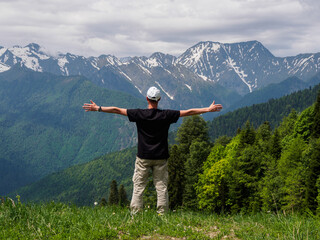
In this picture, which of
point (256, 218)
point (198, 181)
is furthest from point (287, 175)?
point (256, 218)

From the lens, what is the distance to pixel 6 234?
22.7 ft

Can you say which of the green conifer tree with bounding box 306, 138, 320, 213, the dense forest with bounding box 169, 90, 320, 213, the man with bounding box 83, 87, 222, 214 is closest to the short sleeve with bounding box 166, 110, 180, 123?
the man with bounding box 83, 87, 222, 214

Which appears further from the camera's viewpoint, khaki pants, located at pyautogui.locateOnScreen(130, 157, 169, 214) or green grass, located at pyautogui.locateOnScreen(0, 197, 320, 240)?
khaki pants, located at pyautogui.locateOnScreen(130, 157, 169, 214)

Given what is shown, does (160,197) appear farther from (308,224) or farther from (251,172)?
(251,172)

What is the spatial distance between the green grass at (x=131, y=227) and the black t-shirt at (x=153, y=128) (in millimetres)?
1663

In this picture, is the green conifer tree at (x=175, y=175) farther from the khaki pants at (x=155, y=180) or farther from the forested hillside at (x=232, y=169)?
the khaki pants at (x=155, y=180)

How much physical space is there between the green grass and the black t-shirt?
5.46 ft

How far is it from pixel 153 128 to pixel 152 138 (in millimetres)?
277

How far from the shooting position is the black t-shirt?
29.8ft

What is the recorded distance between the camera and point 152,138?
9.20m

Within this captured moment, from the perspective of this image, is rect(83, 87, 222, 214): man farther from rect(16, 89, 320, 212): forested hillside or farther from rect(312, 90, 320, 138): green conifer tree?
rect(312, 90, 320, 138): green conifer tree

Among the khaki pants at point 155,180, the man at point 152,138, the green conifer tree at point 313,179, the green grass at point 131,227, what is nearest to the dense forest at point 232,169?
the green conifer tree at point 313,179

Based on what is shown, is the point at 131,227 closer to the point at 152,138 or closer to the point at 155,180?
the point at 155,180

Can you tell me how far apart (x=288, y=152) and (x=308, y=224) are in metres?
34.2
